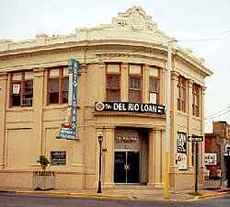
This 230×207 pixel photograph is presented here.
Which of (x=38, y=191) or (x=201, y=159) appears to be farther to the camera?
(x=201, y=159)

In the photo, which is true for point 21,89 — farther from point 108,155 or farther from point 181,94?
point 181,94

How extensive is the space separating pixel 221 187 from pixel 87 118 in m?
14.6

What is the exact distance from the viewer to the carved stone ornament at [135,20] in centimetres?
4306

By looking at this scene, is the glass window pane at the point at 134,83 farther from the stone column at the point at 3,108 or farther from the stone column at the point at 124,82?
the stone column at the point at 3,108

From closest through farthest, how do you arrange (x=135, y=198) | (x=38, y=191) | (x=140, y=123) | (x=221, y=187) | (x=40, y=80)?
1. (x=135, y=198)
2. (x=38, y=191)
3. (x=140, y=123)
4. (x=40, y=80)
5. (x=221, y=187)

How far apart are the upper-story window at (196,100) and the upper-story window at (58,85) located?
12028 mm

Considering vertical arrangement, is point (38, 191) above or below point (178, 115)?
below

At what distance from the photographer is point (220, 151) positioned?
57281 millimetres

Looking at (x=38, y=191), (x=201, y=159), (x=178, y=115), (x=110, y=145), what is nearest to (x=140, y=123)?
(x=110, y=145)

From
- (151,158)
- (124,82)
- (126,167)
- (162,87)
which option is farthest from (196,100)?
(126,167)

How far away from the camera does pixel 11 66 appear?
4616cm

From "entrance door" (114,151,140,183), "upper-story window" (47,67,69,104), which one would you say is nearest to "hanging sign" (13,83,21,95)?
"upper-story window" (47,67,69,104)

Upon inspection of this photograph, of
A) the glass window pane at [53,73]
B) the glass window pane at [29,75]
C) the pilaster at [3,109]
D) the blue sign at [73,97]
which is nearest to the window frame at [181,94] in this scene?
the blue sign at [73,97]

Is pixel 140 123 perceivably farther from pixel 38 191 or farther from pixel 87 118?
pixel 38 191
